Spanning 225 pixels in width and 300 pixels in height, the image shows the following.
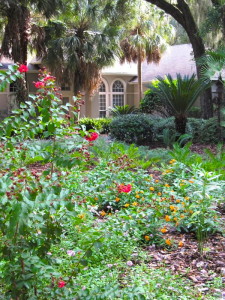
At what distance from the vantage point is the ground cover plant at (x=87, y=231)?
7.81ft

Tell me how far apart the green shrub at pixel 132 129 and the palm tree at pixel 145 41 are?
1009 cm

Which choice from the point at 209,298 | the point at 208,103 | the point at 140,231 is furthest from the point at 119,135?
the point at 209,298

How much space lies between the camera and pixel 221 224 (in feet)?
15.3

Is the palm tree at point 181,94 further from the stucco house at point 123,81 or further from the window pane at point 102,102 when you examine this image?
the window pane at point 102,102

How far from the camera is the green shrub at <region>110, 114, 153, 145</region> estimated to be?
13.0 m

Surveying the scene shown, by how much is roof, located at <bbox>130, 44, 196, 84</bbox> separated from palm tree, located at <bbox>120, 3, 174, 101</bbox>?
2.38ft

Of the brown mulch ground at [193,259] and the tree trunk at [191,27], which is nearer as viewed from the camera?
the brown mulch ground at [193,259]

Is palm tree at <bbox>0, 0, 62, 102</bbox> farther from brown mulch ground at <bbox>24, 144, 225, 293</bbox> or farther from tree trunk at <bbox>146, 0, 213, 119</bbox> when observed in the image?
brown mulch ground at <bbox>24, 144, 225, 293</bbox>

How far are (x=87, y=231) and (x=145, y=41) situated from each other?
20360 mm

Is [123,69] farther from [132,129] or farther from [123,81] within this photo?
[132,129]

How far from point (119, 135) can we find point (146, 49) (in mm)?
11422

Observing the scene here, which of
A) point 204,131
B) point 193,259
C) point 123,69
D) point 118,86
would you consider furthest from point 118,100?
point 193,259

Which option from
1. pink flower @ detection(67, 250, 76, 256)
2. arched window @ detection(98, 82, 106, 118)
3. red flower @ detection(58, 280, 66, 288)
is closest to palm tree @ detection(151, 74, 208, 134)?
pink flower @ detection(67, 250, 76, 256)

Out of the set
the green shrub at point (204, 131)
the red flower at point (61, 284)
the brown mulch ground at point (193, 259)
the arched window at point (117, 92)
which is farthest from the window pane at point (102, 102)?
the red flower at point (61, 284)
